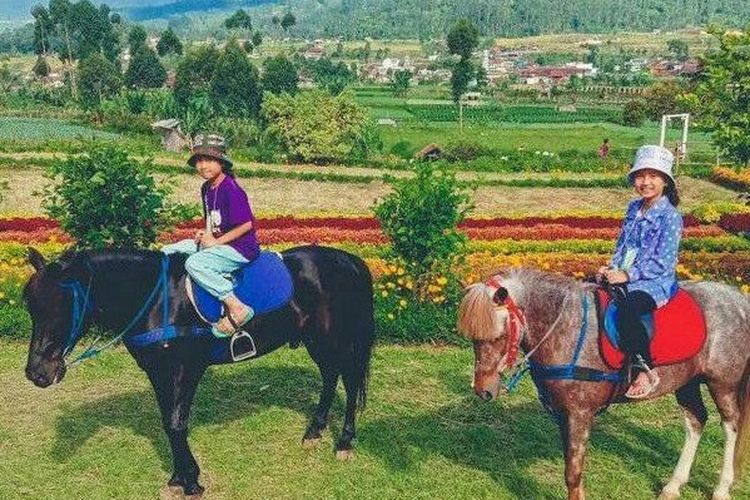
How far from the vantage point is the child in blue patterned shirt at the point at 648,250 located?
5.36 metres

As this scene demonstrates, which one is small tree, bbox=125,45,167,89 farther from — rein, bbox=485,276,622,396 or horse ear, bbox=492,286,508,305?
horse ear, bbox=492,286,508,305

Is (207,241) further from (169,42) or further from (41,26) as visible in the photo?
(41,26)

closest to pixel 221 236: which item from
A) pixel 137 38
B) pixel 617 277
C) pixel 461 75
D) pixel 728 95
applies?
pixel 617 277

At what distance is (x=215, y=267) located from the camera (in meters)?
6.08

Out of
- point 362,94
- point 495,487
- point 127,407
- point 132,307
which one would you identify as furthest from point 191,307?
point 362,94

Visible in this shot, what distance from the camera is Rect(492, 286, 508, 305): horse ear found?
16.4ft

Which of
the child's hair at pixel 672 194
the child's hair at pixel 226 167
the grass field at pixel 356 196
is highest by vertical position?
the child's hair at pixel 226 167

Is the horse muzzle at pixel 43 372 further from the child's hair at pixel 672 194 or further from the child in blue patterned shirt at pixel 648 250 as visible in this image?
the child's hair at pixel 672 194

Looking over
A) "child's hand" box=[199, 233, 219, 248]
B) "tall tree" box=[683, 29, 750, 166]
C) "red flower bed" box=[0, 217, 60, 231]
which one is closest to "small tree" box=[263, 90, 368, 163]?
"red flower bed" box=[0, 217, 60, 231]

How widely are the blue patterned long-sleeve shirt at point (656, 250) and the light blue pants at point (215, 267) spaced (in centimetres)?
334

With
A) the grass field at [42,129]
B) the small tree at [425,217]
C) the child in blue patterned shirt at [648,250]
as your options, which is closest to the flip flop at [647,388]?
the child in blue patterned shirt at [648,250]

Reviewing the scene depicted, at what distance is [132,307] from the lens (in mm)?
6082

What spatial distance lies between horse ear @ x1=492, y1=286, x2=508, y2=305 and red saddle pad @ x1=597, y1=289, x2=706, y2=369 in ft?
3.16

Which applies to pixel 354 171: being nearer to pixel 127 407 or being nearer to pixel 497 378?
pixel 127 407
